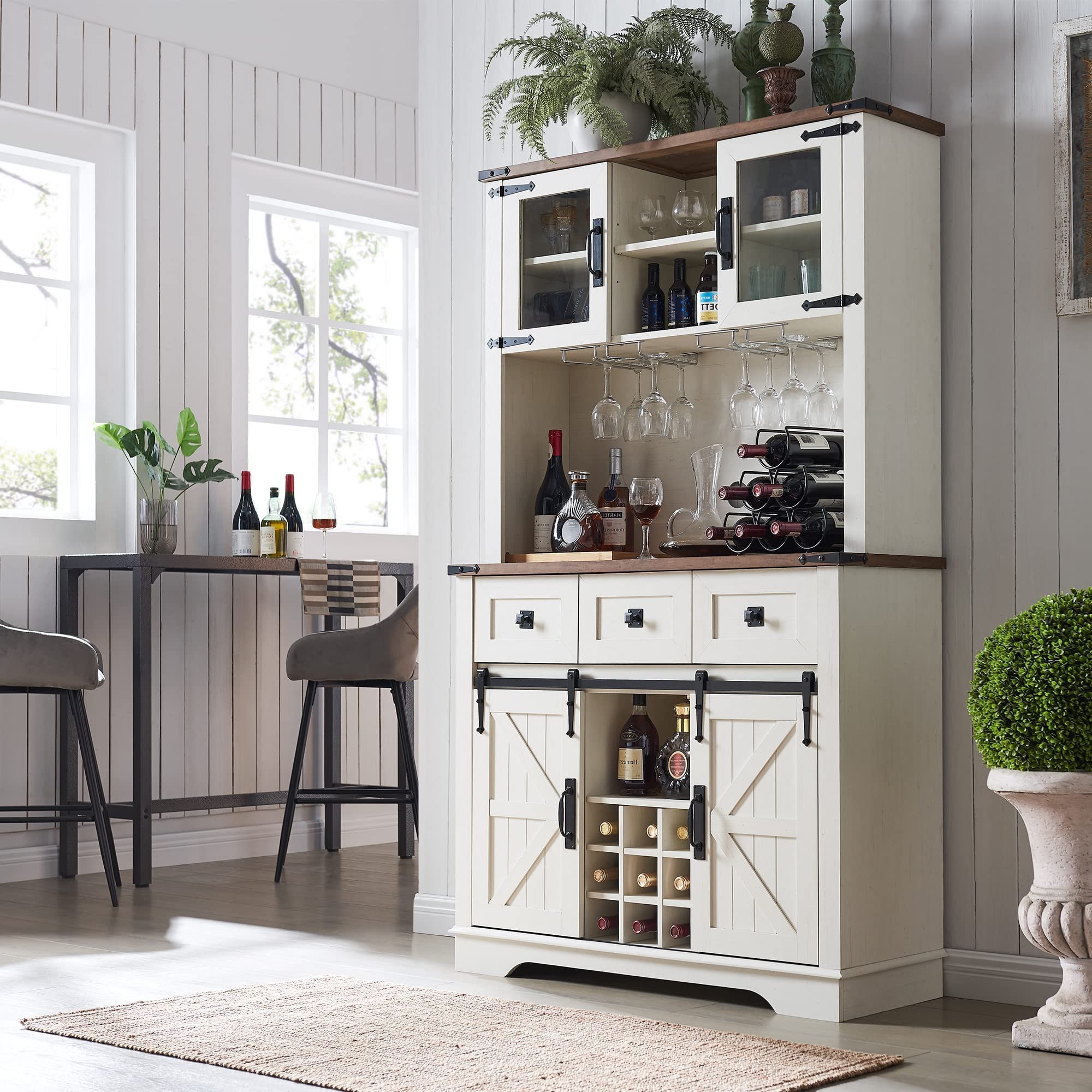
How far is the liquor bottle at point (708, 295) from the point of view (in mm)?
3527

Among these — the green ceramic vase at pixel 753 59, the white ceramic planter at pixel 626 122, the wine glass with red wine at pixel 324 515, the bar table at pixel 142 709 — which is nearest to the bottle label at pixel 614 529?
the white ceramic planter at pixel 626 122

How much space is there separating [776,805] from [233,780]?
9.97 ft

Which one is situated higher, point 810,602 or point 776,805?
point 810,602

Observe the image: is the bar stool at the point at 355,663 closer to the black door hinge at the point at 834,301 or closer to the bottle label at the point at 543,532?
the bottle label at the point at 543,532

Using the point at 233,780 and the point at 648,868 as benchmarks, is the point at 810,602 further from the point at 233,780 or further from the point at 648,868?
the point at 233,780

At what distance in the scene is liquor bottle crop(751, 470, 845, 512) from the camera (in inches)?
131

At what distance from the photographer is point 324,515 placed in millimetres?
5996

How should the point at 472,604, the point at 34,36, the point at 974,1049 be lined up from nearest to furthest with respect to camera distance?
1. the point at 974,1049
2. the point at 472,604
3. the point at 34,36

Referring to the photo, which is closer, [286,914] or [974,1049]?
[974,1049]

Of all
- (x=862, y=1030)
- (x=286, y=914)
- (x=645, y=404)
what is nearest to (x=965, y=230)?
(x=645, y=404)

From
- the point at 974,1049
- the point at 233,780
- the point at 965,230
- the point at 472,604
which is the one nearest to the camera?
the point at 974,1049

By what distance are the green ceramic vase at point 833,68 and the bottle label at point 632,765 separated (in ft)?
4.71

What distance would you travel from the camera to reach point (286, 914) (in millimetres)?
4441

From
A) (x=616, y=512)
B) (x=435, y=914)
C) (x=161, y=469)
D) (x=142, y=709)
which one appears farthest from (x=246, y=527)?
(x=616, y=512)
